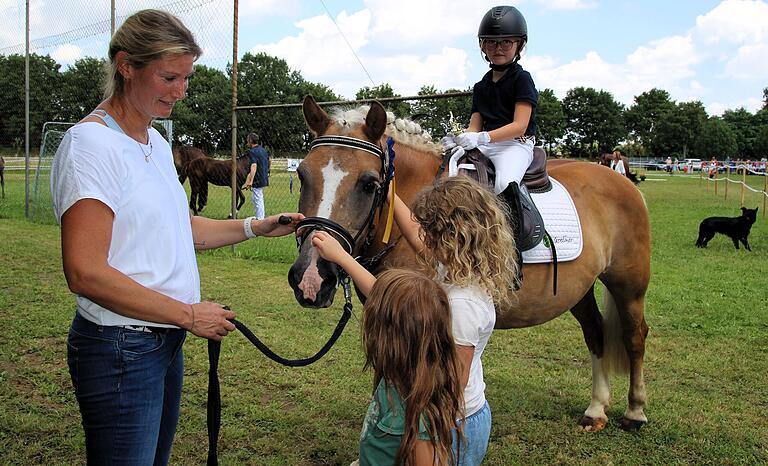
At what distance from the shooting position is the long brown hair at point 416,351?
1654 mm

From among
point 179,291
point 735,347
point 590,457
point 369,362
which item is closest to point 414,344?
point 369,362

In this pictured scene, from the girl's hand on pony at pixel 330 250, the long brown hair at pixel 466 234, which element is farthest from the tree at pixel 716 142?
the girl's hand on pony at pixel 330 250

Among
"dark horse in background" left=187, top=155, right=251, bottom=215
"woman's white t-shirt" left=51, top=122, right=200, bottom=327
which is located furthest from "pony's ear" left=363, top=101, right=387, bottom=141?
"dark horse in background" left=187, top=155, right=251, bottom=215

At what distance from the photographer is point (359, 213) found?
103 inches

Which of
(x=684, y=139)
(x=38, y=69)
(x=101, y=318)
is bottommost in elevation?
(x=101, y=318)

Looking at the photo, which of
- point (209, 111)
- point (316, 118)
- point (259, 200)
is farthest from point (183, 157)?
point (316, 118)

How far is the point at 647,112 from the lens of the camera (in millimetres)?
94812

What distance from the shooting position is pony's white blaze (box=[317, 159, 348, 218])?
252 centimetres

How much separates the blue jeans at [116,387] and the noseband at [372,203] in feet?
2.76

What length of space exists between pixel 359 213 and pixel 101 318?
127cm

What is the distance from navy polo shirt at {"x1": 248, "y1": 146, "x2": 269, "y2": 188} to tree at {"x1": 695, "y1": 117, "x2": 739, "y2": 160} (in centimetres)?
8508

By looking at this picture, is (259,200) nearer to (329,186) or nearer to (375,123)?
(375,123)

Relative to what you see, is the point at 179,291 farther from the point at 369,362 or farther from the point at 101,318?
the point at 369,362

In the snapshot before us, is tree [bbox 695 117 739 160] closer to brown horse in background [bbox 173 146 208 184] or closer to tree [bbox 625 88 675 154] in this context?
tree [bbox 625 88 675 154]
